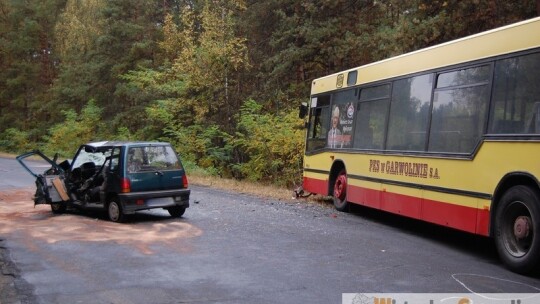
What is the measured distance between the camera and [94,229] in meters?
10.4

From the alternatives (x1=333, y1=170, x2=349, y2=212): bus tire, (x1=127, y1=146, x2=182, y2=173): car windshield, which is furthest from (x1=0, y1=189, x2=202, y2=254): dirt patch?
(x1=333, y1=170, x2=349, y2=212): bus tire

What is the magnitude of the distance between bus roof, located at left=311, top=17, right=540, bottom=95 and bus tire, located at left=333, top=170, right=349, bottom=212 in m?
2.25

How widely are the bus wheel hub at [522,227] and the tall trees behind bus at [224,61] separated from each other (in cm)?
1062

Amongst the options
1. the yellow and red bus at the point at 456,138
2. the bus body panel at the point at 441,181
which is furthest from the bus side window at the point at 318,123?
the bus body panel at the point at 441,181

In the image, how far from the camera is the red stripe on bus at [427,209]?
26.7ft

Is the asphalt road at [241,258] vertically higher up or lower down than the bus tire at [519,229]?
lower down

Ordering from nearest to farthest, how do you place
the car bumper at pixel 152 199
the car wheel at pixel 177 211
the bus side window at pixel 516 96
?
the bus side window at pixel 516 96 < the car bumper at pixel 152 199 < the car wheel at pixel 177 211

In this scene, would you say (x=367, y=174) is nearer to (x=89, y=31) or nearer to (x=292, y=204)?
(x=292, y=204)

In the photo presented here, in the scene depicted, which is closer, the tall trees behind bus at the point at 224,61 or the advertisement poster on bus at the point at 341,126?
the advertisement poster on bus at the point at 341,126

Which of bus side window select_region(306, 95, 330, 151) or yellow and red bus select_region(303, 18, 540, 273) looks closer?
yellow and red bus select_region(303, 18, 540, 273)

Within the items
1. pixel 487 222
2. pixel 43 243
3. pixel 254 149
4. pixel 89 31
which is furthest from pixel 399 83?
pixel 89 31

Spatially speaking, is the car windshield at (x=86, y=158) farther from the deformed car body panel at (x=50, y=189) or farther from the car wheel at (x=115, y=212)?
the car wheel at (x=115, y=212)

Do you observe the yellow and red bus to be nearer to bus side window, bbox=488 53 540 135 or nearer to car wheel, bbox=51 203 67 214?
bus side window, bbox=488 53 540 135

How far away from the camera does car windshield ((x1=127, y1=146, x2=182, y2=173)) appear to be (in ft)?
36.6
